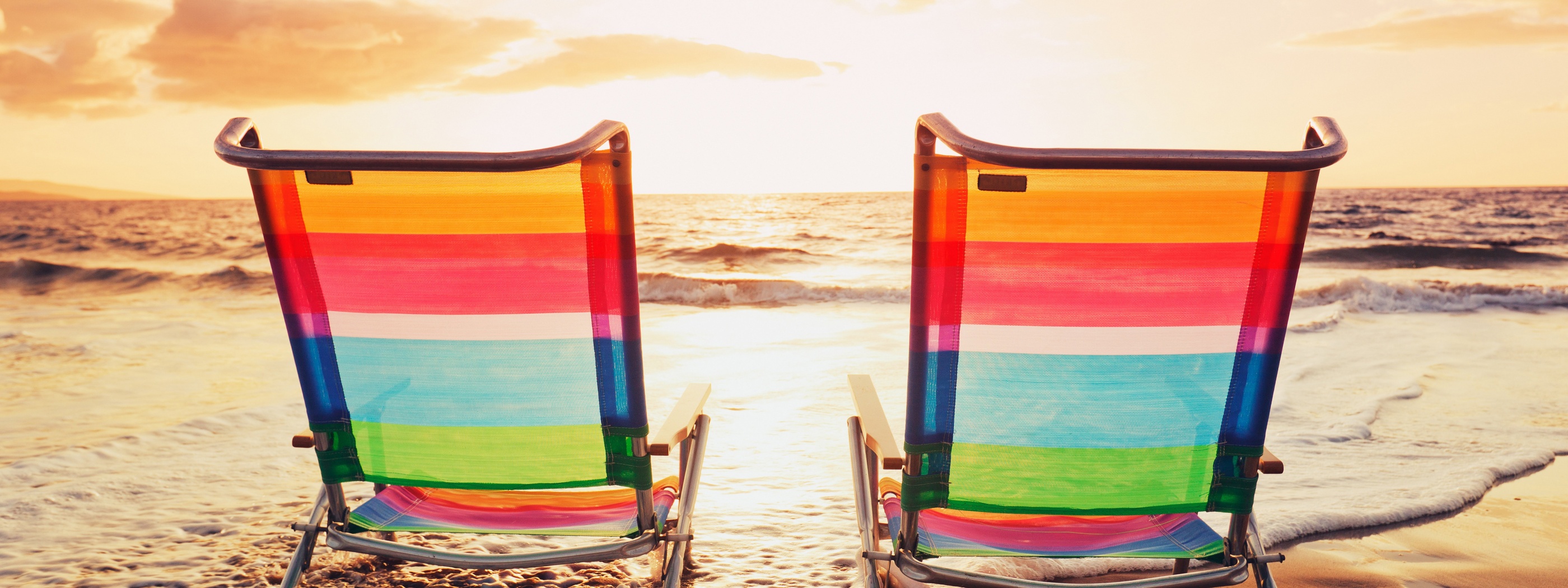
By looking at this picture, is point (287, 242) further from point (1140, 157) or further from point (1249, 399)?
point (1249, 399)

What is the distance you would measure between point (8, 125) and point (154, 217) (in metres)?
13.3

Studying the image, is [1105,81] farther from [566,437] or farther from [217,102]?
[217,102]

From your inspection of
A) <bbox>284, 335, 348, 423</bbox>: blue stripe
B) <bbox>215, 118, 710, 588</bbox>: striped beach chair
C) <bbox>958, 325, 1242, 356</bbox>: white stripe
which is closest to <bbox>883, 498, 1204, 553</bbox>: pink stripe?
<bbox>958, 325, 1242, 356</bbox>: white stripe

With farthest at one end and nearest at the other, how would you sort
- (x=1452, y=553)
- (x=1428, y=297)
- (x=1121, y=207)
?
(x=1428, y=297) → (x=1452, y=553) → (x=1121, y=207)

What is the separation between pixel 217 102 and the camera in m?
21.1

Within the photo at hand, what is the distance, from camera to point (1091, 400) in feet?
4.93

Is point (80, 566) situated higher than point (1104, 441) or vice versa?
point (1104, 441)

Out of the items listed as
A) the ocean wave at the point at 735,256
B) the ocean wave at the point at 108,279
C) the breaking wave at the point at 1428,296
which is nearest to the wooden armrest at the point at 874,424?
the breaking wave at the point at 1428,296

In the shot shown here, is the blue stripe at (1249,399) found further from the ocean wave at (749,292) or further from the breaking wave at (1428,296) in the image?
the breaking wave at (1428,296)

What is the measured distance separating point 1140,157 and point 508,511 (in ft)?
5.09

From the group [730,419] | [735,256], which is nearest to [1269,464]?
[730,419]

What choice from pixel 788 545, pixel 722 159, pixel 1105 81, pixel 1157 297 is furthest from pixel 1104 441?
pixel 722 159

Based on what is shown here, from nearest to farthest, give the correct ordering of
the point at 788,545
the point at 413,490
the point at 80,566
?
the point at 413,490 < the point at 80,566 < the point at 788,545

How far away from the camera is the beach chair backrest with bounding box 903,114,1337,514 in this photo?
1.30 m
